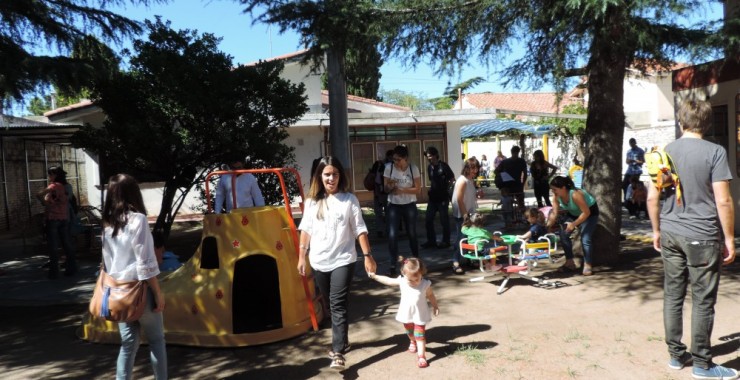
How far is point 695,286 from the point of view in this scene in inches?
161

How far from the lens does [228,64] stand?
1047 centimetres

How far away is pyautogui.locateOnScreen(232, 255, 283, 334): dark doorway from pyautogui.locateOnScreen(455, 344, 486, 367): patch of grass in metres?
1.67

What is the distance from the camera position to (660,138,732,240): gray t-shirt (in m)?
3.99

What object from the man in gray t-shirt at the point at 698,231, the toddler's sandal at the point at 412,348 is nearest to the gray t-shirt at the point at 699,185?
the man in gray t-shirt at the point at 698,231

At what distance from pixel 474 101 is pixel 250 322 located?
43908mm

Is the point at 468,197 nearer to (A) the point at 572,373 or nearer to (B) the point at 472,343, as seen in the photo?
(B) the point at 472,343

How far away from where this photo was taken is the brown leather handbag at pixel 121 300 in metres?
3.66

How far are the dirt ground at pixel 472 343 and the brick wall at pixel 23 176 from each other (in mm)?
11905

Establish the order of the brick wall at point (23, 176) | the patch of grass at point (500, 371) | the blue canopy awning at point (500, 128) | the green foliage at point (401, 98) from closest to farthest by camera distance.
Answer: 1. the patch of grass at point (500, 371)
2. the brick wall at point (23, 176)
3. the blue canopy awning at point (500, 128)
4. the green foliage at point (401, 98)

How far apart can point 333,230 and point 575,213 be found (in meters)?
3.81

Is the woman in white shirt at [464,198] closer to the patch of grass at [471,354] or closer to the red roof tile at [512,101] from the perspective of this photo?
the patch of grass at [471,354]

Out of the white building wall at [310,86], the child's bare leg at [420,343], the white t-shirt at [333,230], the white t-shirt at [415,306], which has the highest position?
the white building wall at [310,86]

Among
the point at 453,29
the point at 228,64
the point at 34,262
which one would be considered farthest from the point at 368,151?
the point at 453,29

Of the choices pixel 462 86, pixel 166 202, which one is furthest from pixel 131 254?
pixel 462 86
